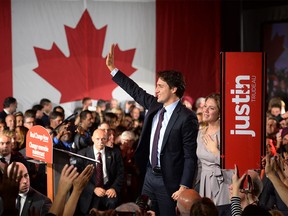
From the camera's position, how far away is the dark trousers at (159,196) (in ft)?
19.1

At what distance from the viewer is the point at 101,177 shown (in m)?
A: 8.06

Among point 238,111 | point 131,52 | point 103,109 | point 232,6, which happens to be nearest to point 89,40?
point 131,52

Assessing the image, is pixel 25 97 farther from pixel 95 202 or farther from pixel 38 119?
pixel 95 202

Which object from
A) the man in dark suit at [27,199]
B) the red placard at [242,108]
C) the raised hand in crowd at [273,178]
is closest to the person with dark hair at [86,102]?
the man in dark suit at [27,199]

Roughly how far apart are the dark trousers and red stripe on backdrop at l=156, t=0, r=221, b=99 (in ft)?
31.3

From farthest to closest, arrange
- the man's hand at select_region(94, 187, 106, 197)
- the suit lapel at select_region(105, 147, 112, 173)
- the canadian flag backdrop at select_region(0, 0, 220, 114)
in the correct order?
the canadian flag backdrop at select_region(0, 0, 220, 114)
the suit lapel at select_region(105, 147, 112, 173)
the man's hand at select_region(94, 187, 106, 197)

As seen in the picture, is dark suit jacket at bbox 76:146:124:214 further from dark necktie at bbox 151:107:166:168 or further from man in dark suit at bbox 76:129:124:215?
dark necktie at bbox 151:107:166:168

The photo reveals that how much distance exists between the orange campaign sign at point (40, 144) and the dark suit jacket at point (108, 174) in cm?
186

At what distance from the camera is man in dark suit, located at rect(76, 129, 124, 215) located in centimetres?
802

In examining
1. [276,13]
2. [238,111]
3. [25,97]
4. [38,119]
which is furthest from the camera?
[276,13]

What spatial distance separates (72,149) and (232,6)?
26.3ft

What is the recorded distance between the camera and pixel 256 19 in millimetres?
15852

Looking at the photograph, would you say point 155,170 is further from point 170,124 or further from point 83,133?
point 83,133

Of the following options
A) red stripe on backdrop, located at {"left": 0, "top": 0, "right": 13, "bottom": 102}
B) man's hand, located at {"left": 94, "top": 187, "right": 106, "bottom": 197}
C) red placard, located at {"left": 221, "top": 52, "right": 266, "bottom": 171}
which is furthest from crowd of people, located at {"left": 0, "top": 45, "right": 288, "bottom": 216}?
red stripe on backdrop, located at {"left": 0, "top": 0, "right": 13, "bottom": 102}
